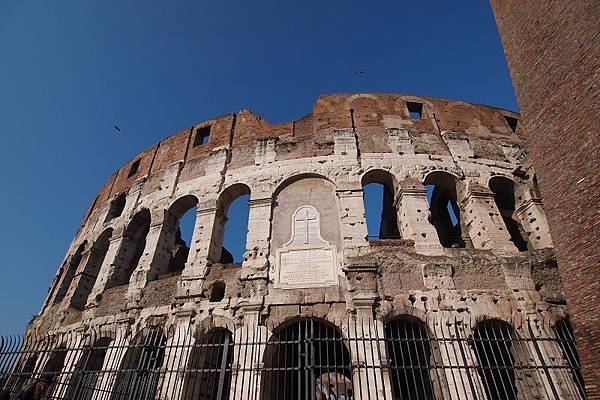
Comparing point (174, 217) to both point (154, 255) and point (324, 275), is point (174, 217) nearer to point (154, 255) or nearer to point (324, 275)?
point (154, 255)

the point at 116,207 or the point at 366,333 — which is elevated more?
the point at 116,207

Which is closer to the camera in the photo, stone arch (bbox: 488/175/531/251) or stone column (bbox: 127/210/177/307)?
stone column (bbox: 127/210/177/307)

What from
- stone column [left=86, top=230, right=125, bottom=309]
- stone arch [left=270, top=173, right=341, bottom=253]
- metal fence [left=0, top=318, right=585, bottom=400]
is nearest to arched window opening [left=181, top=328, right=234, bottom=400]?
metal fence [left=0, top=318, right=585, bottom=400]

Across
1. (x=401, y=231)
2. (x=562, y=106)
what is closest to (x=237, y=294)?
(x=401, y=231)

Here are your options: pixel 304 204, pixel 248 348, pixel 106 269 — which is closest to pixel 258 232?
pixel 304 204

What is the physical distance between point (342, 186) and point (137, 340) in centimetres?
694

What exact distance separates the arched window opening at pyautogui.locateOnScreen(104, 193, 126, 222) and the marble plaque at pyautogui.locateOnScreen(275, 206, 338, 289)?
8.57 m

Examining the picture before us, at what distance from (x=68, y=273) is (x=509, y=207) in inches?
657

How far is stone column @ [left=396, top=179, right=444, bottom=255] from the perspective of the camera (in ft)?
29.2

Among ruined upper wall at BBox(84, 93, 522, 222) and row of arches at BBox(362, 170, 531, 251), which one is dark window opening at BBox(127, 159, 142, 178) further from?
row of arches at BBox(362, 170, 531, 251)

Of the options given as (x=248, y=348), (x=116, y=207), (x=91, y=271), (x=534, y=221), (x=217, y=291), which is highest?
(x=116, y=207)

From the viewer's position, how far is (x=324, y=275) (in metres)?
8.62

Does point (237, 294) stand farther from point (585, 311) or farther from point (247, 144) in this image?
point (585, 311)

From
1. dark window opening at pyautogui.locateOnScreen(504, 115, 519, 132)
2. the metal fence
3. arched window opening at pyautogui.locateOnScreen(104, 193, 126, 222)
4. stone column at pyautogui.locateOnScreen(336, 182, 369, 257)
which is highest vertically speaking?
dark window opening at pyautogui.locateOnScreen(504, 115, 519, 132)
